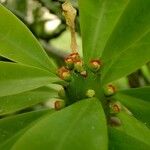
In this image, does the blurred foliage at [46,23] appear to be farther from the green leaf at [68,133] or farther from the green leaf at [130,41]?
the green leaf at [68,133]

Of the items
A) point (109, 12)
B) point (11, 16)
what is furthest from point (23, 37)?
point (109, 12)

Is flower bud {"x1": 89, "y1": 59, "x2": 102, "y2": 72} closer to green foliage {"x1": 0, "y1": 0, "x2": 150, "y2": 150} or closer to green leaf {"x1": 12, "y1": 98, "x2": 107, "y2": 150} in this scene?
green foliage {"x1": 0, "y1": 0, "x2": 150, "y2": 150}

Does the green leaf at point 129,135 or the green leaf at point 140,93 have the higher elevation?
the green leaf at point 140,93

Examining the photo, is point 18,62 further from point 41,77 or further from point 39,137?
point 39,137

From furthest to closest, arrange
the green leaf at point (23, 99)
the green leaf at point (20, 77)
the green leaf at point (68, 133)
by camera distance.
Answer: the green leaf at point (23, 99) → the green leaf at point (20, 77) → the green leaf at point (68, 133)

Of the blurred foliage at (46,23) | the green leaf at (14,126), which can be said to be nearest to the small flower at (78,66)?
the green leaf at (14,126)
